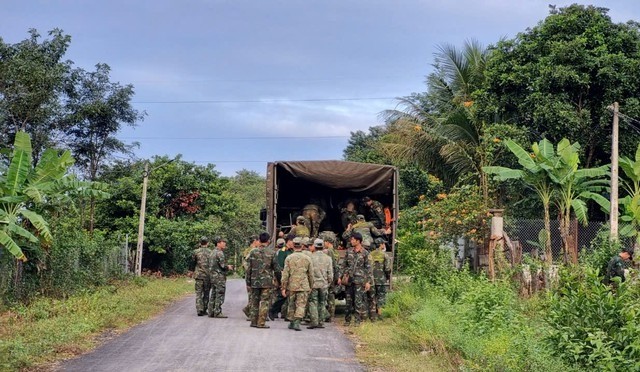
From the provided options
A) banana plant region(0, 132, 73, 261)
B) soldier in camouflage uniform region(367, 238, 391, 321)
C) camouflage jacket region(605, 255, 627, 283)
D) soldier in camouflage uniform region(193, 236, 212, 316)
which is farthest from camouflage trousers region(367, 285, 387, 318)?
banana plant region(0, 132, 73, 261)

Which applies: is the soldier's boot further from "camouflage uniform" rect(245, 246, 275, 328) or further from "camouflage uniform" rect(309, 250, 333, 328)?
"camouflage uniform" rect(245, 246, 275, 328)

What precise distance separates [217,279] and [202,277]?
1.36 ft

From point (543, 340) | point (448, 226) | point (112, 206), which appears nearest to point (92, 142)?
point (112, 206)

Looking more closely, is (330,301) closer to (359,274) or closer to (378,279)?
(378,279)

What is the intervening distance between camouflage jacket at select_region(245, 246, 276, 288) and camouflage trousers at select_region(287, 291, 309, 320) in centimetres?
48

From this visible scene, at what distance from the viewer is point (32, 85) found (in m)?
22.2

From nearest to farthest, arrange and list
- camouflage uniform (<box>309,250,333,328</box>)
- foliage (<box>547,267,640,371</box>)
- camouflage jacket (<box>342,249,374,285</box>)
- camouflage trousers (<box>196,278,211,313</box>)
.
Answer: foliage (<box>547,267,640,371</box>), camouflage uniform (<box>309,250,333,328</box>), camouflage jacket (<box>342,249,374,285</box>), camouflage trousers (<box>196,278,211,313</box>)

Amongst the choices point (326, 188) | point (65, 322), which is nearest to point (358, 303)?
point (326, 188)

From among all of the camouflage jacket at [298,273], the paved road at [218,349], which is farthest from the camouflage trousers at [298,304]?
the paved road at [218,349]

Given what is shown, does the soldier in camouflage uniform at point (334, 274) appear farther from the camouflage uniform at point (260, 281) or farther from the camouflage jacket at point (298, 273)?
the camouflage uniform at point (260, 281)

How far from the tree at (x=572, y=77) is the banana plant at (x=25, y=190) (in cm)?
1364

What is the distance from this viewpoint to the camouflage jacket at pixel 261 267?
1374 centimetres

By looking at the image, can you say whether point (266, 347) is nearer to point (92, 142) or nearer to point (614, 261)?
point (614, 261)

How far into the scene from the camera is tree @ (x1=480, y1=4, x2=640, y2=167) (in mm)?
21984
